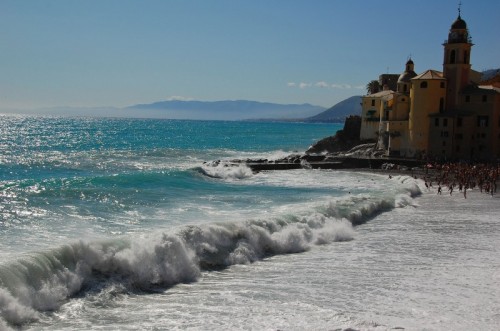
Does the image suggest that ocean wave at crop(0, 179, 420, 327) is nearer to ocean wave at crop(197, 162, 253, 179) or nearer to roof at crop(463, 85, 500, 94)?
ocean wave at crop(197, 162, 253, 179)

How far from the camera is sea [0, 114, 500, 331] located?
1161cm

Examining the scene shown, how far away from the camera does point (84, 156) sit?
61.3m

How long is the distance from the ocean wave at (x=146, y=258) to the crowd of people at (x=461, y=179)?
55.2 feet

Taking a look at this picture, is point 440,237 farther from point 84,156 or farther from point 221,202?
point 84,156

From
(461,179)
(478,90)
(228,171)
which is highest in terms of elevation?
(478,90)

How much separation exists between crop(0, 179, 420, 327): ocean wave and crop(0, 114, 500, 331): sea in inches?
1.3

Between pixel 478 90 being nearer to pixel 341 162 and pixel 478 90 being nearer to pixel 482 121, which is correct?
pixel 482 121

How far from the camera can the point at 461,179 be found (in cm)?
3709

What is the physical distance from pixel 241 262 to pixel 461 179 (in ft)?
80.4

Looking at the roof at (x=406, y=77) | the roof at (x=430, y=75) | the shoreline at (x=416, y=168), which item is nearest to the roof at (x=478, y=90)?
the roof at (x=430, y=75)

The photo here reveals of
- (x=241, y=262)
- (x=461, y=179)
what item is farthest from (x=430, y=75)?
(x=241, y=262)

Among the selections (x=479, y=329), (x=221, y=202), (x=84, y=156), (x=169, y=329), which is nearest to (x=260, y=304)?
(x=169, y=329)

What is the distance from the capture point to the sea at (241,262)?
11.6 meters

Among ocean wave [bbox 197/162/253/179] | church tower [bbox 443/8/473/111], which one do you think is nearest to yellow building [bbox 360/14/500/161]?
church tower [bbox 443/8/473/111]
